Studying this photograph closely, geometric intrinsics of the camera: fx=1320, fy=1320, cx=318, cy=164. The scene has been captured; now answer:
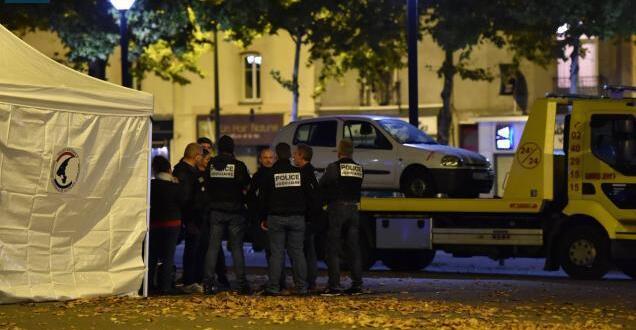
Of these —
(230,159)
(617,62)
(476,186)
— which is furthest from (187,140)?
(230,159)

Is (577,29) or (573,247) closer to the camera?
(573,247)

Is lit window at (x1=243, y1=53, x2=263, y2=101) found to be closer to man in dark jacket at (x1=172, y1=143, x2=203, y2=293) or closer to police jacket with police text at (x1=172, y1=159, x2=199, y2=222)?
man in dark jacket at (x1=172, y1=143, x2=203, y2=293)

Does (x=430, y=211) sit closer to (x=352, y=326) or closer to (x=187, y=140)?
(x=352, y=326)

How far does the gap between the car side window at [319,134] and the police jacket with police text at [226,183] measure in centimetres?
623

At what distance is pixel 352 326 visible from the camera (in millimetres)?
11898

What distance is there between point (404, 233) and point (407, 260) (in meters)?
1.25

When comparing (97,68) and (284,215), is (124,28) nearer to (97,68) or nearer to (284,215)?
(97,68)

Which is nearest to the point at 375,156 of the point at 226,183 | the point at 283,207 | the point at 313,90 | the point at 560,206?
the point at 560,206

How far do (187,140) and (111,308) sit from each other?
3762 cm

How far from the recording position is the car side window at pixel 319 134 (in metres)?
21.3

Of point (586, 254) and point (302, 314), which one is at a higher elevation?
point (586, 254)

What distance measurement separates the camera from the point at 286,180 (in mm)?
14828

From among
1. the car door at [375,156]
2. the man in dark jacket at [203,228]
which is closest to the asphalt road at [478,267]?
the car door at [375,156]

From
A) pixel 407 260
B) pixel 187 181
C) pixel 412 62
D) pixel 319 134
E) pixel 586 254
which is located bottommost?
pixel 407 260
